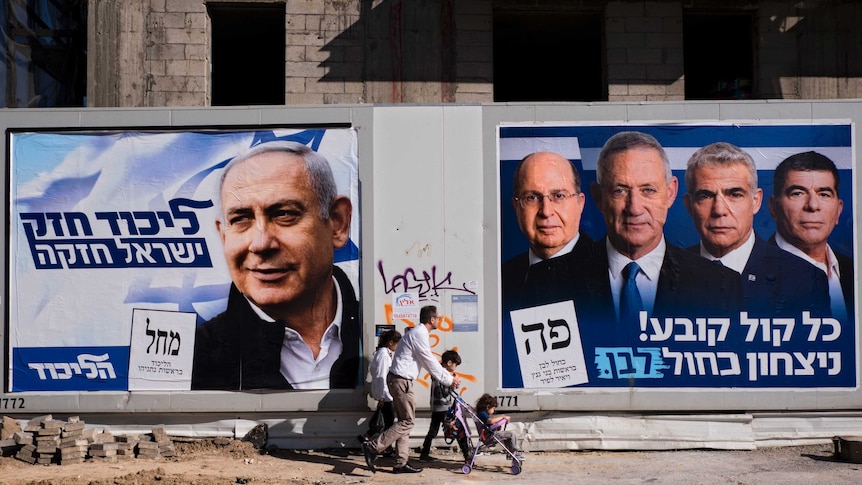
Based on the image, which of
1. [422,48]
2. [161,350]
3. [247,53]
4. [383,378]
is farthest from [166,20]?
[383,378]

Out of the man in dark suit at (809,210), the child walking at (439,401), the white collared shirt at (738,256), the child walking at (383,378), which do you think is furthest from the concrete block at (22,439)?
the man in dark suit at (809,210)

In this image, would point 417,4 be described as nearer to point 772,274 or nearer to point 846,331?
point 772,274

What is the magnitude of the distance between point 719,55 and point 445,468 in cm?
1246

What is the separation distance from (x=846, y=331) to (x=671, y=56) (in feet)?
21.2

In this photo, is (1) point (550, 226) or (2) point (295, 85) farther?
(2) point (295, 85)

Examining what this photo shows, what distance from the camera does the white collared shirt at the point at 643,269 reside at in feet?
32.3

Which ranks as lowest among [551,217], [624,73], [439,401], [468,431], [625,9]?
[468,431]

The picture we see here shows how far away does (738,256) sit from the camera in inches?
388

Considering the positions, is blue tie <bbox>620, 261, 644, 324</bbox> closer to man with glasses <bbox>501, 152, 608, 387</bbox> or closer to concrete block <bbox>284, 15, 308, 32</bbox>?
man with glasses <bbox>501, 152, 608, 387</bbox>

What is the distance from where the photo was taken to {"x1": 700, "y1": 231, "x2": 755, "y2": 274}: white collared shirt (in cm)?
986

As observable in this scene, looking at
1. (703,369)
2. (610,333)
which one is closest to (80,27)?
(610,333)

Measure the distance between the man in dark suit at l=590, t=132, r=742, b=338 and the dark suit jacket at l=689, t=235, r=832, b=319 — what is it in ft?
0.69

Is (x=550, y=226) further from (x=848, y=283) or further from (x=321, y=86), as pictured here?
(x=321, y=86)

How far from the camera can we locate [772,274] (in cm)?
984
